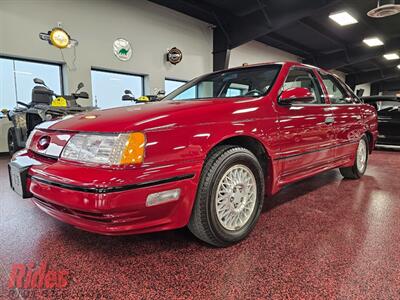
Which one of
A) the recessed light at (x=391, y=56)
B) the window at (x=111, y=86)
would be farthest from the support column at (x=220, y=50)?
the recessed light at (x=391, y=56)

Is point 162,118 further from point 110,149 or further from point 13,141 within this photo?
point 13,141

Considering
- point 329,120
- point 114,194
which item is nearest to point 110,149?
point 114,194

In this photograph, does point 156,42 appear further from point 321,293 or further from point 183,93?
point 321,293

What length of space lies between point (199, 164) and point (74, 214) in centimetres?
62

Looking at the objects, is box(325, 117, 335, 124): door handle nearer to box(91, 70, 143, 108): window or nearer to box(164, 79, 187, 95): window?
box(91, 70, 143, 108): window

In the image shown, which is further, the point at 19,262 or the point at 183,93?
the point at 183,93

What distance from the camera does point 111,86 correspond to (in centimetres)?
638

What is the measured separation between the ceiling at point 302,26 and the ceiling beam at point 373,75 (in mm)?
5990

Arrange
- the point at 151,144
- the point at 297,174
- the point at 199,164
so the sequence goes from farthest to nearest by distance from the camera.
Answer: the point at 297,174 → the point at 199,164 → the point at 151,144

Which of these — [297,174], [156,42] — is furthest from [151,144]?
[156,42]

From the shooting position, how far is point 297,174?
197cm

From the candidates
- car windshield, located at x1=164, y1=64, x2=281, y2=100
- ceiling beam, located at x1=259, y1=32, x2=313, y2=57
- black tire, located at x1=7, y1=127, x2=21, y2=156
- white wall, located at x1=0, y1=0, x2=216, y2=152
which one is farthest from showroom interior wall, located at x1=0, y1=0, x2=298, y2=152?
car windshield, located at x1=164, y1=64, x2=281, y2=100

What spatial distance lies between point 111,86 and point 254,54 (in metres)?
5.82

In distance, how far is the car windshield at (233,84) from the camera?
6.25 ft
